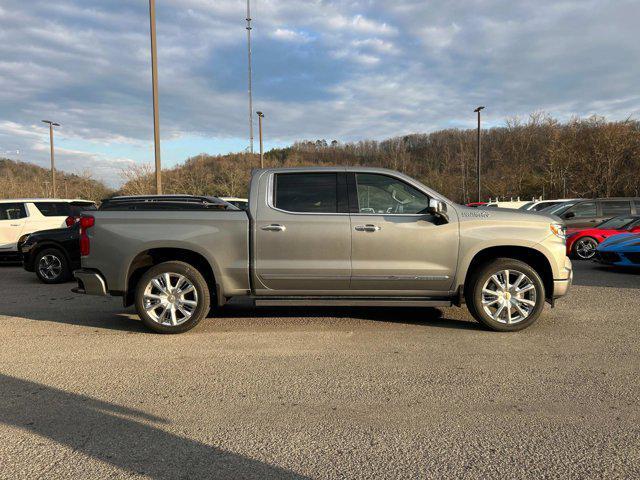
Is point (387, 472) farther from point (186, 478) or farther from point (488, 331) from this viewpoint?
point (488, 331)

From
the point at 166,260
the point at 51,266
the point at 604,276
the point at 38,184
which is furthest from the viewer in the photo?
the point at 38,184

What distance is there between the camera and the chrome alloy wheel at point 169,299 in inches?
212

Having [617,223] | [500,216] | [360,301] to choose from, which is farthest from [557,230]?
[617,223]

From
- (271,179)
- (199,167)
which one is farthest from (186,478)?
(199,167)

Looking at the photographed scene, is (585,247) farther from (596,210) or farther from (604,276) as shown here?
(604,276)

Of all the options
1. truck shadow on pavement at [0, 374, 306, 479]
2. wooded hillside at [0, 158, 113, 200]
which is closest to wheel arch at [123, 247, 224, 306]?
truck shadow on pavement at [0, 374, 306, 479]

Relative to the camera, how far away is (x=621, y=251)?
9.56 m

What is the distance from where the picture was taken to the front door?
531 cm

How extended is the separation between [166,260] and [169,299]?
511 millimetres

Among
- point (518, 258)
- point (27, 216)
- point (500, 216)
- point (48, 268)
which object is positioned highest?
point (27, 216)

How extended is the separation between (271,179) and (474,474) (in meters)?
3.84

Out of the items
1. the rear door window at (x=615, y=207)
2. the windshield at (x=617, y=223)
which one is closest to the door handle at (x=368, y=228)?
the windshield at (x=617, y=223)

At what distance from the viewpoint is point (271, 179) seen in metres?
5.54

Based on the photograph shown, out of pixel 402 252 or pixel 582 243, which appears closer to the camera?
pixel 402 252
